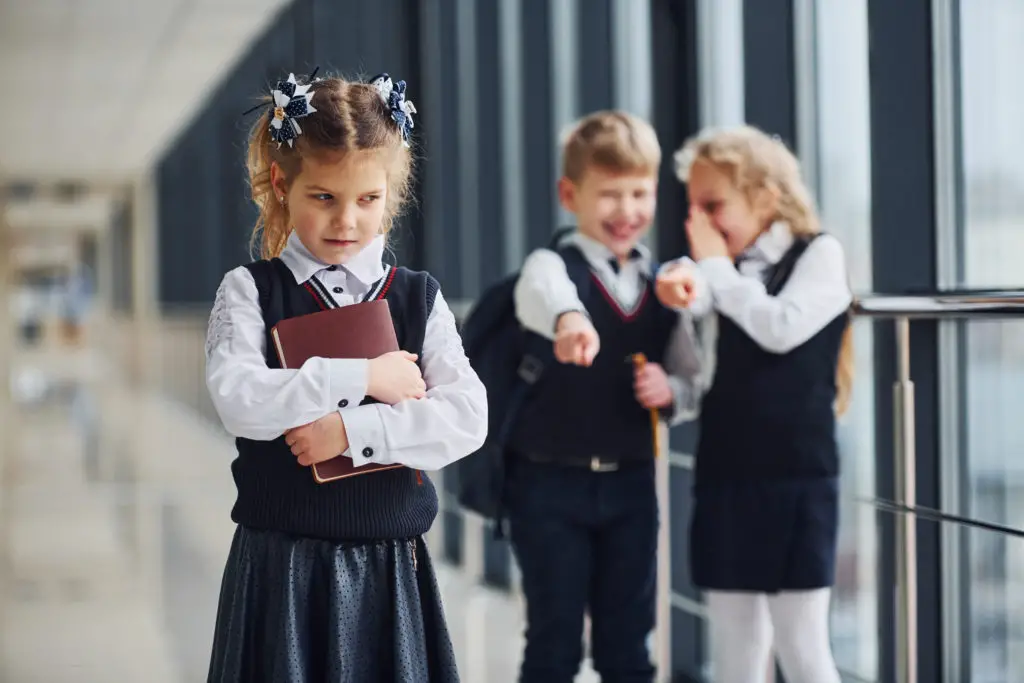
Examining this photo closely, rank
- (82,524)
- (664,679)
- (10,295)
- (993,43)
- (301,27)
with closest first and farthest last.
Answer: (993,43) → (664,679) → (82,524) → (301,27) → (10,295)

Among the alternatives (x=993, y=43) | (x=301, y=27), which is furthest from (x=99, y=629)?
(x=301, y=27)

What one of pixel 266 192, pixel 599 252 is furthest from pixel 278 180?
pixel 599 252

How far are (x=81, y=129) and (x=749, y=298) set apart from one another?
458 inches

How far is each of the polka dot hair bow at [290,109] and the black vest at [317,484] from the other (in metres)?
0.15

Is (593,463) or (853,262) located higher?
(853,262)

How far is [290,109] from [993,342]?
1335 millimetres

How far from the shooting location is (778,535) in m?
2.04

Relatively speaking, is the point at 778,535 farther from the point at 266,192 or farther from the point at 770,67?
the point at 770,67

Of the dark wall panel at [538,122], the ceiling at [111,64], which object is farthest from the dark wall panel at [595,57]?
the ceiling at [111,64]

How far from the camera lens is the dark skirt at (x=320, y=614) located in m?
1.45

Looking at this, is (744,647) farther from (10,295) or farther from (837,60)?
(10,295)

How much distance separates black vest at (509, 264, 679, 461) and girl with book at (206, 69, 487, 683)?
625 millimetres

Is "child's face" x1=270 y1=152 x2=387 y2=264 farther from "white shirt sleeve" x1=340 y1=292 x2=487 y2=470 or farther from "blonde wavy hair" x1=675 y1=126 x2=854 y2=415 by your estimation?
"blonde wavy hair" x1=675 y1=126 x2=854 y2=415

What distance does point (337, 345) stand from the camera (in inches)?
54.9
